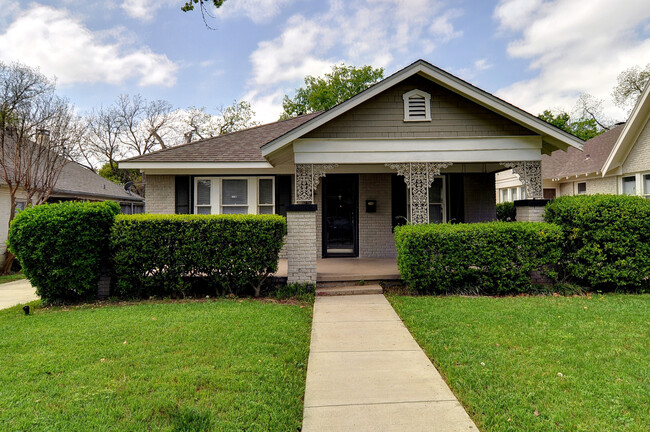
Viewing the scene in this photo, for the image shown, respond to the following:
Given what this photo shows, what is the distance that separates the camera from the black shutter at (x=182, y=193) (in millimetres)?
10211

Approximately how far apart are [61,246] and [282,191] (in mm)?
5547

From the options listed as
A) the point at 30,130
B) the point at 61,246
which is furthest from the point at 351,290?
the point at 30,130

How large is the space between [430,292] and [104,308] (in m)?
6.19

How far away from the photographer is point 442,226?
702 centimetres

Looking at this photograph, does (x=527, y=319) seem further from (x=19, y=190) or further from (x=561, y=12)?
(x=19, y=190)

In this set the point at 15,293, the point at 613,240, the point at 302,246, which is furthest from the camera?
the point at 15,293

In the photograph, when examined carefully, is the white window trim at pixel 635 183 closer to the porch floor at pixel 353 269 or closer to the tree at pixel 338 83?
the porch floor at pixel 353 269

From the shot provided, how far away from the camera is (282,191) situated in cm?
1035

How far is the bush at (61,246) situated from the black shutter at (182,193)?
3.44 meters

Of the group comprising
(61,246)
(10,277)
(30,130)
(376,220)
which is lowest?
(10,277)

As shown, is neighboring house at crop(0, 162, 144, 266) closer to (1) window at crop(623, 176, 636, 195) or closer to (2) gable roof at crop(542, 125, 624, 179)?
(2) gable roof at crop(542, 125, 624, 179)

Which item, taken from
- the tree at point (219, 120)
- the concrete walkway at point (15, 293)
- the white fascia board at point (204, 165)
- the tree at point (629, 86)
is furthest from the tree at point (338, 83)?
the concrete walkway at point (15, 293)

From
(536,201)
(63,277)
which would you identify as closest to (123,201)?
(63,277)

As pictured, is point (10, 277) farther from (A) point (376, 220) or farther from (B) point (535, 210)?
(B) point (535, 210)
